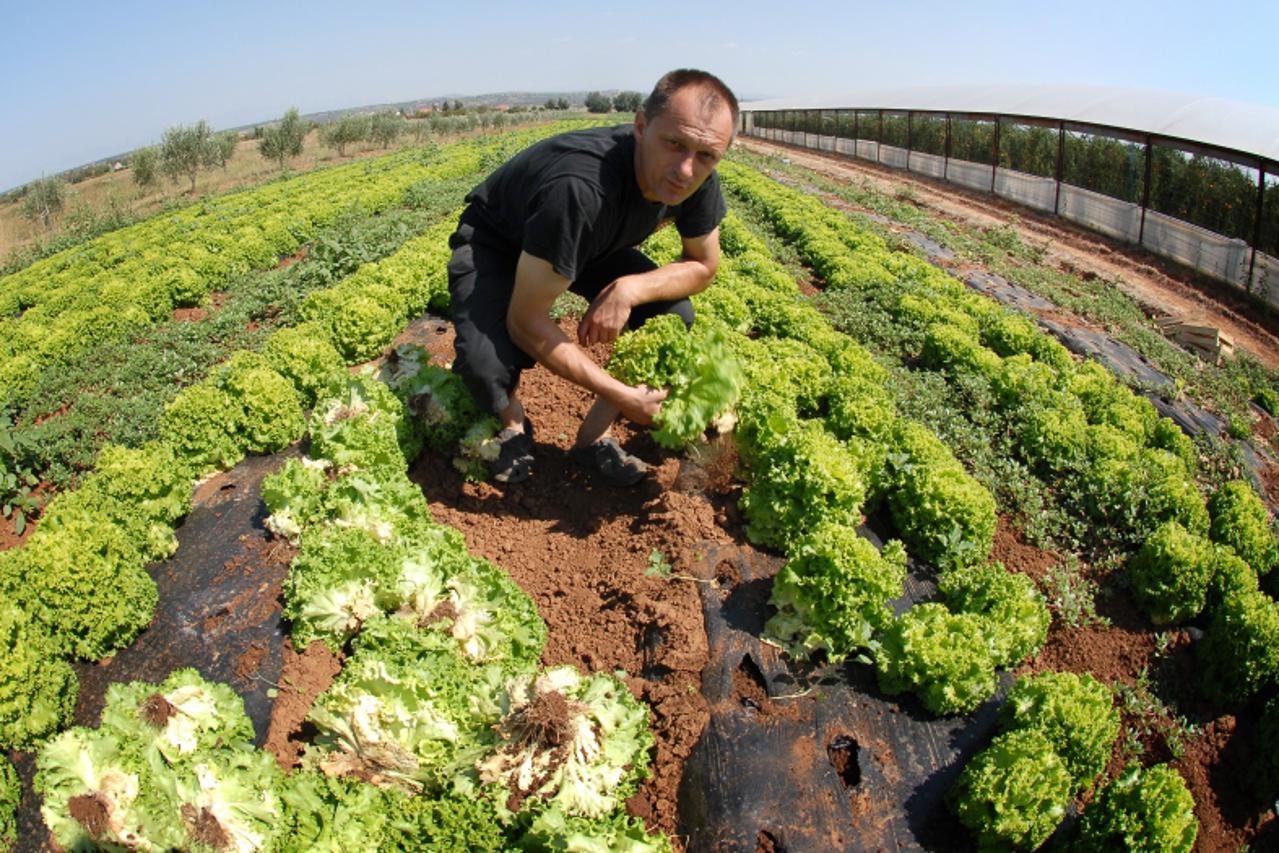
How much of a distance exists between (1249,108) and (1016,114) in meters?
9.66

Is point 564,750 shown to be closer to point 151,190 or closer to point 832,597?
point 832,597

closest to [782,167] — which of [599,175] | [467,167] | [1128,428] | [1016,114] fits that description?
[1016,114]

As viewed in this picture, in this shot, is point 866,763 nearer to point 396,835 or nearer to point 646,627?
point 646,627

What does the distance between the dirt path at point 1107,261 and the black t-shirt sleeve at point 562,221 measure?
545 inches

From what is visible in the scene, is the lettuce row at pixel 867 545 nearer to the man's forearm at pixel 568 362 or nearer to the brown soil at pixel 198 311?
the man's forearm at pixel 568 362

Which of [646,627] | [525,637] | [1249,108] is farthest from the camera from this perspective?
[1249,108]

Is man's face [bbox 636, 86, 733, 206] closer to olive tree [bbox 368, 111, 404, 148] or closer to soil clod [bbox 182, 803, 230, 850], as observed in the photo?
soil clod [bbox 182, 803, 230, 850]

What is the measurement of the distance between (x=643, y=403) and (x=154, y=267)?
14978 millimetres

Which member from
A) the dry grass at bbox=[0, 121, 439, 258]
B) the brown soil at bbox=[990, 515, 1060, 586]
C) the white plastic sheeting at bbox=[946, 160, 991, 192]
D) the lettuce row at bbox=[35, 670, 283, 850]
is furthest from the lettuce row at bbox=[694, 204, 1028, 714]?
the dry grass at bbox=[0, 121, 439, 258]

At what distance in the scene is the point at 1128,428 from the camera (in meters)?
7.82

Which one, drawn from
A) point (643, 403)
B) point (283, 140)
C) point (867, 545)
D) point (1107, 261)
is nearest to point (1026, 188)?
point (1107, 261)

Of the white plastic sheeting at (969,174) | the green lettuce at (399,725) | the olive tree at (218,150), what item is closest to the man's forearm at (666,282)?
the green lettuce at (399,725)

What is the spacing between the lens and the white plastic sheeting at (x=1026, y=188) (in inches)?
987

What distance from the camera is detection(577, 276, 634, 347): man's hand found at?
16.1ft
